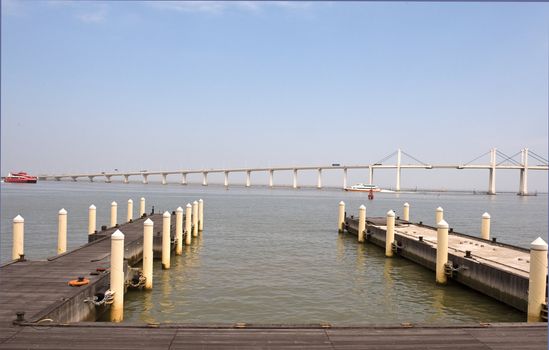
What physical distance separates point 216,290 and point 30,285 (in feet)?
20.9

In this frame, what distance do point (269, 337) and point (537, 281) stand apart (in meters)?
7.04

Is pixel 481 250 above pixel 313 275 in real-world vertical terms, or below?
above

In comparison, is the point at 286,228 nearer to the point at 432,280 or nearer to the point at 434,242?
the point at 434,242

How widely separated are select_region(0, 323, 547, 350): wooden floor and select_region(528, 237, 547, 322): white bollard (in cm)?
233

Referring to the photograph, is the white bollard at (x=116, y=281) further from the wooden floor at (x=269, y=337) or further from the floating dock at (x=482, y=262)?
the floating dock at (x=482, y=262)

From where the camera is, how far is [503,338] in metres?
8.59

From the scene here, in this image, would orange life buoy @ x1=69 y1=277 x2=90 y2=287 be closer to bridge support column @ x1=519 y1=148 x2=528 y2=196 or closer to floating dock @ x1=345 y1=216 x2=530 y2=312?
floating dock @ x1=345 y1=216 x2=530 y2=312

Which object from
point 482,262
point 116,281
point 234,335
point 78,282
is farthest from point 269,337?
point 482,262

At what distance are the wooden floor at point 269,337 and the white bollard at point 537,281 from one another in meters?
2.33

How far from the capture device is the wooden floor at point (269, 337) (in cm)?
793

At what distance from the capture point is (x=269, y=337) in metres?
8.40

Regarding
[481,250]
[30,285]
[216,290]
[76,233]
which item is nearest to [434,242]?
[481,250]

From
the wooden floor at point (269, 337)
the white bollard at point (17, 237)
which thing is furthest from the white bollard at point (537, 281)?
the white bollard at point (17, 237)

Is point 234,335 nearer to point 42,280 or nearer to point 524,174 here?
point 42,280
